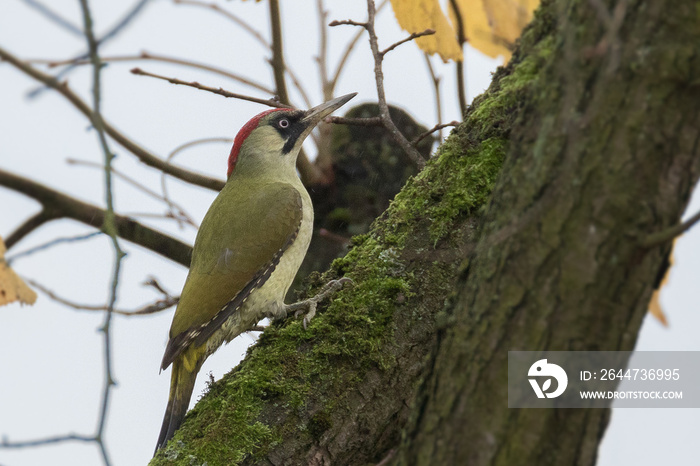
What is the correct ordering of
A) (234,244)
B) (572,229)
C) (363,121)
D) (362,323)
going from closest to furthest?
(572,229), (362,323), (363,121), (234,244)

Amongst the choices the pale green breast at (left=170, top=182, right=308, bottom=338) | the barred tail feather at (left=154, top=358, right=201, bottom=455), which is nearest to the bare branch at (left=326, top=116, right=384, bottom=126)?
the pale green breast at (left=170, top=182, right=308, bottom=338)

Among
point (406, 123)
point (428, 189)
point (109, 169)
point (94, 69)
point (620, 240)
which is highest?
point (406, 123)

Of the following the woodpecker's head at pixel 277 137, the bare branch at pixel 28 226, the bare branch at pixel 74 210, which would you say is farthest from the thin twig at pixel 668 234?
the woodpecker's head at pixel 277 137

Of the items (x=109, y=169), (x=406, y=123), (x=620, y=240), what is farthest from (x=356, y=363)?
(x=406, y=123)

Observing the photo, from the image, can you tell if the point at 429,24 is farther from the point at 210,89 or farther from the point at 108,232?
the point at 108,232

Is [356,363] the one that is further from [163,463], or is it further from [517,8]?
[517,8]

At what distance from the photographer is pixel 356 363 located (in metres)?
2.71

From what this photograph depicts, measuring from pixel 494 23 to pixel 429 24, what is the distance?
0.28 m

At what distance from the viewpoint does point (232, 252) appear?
11.9 ft

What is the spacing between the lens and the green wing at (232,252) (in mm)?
3397

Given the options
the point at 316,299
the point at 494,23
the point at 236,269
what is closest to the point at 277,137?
the point at 236,269

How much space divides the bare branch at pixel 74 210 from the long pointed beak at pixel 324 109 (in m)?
1.30

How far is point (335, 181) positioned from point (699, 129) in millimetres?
2896

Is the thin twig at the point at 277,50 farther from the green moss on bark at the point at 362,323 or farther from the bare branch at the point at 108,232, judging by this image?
the bare branch at the point at 108,232
